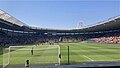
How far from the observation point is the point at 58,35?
12838 cm

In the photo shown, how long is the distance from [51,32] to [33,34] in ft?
30.3

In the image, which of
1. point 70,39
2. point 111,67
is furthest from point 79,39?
point 111,67

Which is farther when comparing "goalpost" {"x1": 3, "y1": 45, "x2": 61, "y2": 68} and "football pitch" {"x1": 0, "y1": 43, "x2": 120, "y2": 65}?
"football pitch" {"x1": 0, "y1": 43, "x2": 120, "y2": 65}

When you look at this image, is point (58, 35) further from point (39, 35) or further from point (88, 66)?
point (88, 66)

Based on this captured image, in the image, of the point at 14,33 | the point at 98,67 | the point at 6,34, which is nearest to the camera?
the point at 98,67

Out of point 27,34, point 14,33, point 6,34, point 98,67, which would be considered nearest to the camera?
point 98,67

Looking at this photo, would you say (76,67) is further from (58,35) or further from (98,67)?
(58,35)

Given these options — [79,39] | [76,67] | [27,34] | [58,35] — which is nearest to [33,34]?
[27,34]

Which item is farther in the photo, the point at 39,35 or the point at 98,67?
the point at 39,35

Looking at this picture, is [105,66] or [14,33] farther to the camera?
[14,33]

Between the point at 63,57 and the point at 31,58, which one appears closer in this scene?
the point at 31,58

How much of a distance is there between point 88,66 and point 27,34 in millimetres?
114765

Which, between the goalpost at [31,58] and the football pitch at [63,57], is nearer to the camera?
the goalpost at [31,58]

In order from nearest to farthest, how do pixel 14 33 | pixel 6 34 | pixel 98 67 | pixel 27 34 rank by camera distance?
1. pixel 98 67
2. pixel 6 34
3. pixel 14 33
4. pixel 27 34
